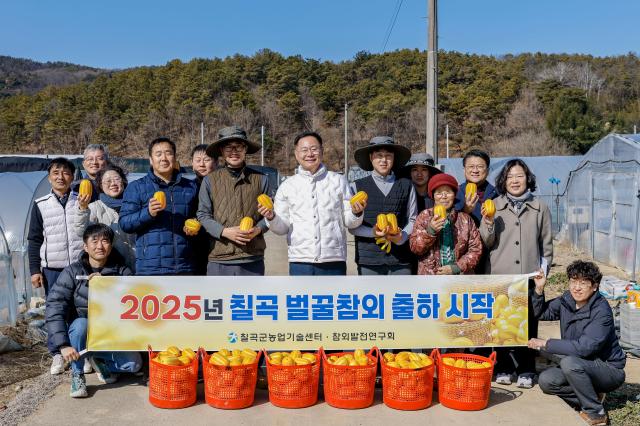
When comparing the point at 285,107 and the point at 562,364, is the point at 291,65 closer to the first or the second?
the point at 285,107

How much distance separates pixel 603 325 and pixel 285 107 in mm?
62596

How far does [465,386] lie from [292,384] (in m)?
1.30

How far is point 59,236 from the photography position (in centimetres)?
553

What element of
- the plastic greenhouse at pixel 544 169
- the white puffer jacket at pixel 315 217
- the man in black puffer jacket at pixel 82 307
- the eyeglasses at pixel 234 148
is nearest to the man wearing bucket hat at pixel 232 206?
the eyeglasses at pixel 234 148

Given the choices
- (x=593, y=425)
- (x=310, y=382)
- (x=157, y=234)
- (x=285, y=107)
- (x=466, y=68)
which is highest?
(x=466, y=68)

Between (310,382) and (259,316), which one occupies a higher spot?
(259,316)

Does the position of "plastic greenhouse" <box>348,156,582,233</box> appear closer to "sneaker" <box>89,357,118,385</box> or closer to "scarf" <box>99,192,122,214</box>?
"scarf" <box>99,192,122,214</box>

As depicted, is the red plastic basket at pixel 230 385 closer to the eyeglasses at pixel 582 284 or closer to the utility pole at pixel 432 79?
the eyeglasses at pixel 582 284

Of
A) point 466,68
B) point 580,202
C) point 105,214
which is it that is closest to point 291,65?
point 466,68

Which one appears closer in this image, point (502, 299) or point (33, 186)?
point (502, 299)

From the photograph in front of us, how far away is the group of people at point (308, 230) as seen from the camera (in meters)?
4.81

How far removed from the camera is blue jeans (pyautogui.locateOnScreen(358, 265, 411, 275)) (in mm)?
5039

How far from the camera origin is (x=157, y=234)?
16.0ft

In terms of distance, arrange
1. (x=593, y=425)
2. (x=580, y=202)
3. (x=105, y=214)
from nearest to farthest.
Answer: (x=593, y=425)
(x=105, y=214)
(x=580, y=202)
